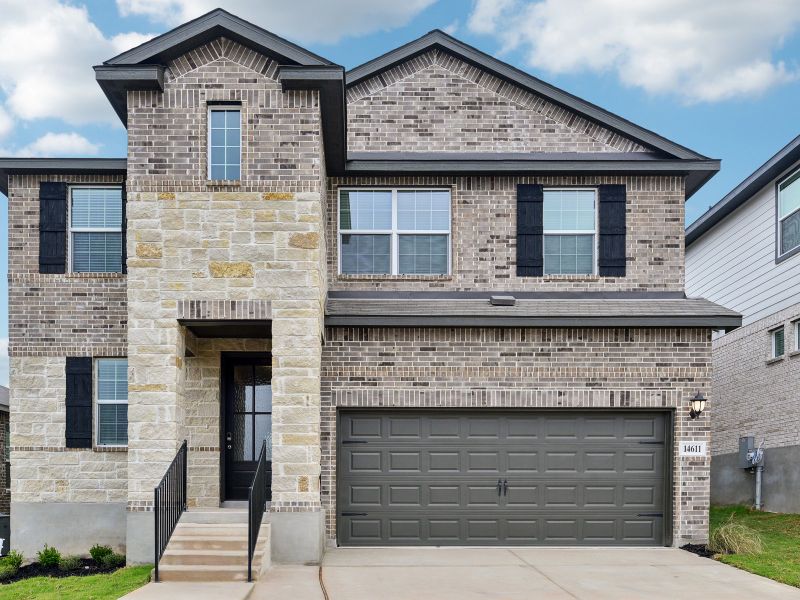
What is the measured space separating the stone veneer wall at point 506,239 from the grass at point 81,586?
516 centimetres

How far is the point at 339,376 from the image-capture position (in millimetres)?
12125

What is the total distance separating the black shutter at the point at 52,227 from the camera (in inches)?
487

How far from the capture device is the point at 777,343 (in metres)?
16.7

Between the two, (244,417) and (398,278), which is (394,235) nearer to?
(398,278)

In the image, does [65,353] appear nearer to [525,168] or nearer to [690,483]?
[525,168]

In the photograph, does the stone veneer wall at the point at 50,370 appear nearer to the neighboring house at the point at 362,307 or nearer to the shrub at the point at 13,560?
the neighboring house at the point at 362,307

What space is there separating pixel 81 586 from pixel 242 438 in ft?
10.6

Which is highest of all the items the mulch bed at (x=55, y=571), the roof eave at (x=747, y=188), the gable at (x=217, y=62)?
the gable at (x=217, y=62)

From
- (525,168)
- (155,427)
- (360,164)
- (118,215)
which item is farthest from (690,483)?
(118,215)

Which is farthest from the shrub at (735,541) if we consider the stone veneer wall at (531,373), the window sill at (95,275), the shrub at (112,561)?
the window sill at (95,275)

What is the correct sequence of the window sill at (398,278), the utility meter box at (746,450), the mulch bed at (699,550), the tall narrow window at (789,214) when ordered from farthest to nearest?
the utility meter box at (746,450) → the tall narrow window at (789,214) → the window sill at (398,278) → the mulch bed at (699,550)

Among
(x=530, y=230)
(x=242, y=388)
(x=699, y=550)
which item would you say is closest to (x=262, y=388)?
(x=242, y=388)

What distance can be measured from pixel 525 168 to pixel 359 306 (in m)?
3.42

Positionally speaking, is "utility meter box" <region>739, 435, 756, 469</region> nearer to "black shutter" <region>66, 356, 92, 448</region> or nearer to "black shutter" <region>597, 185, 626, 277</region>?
"black shutter" <region>597, 185, 626, 277</region>
